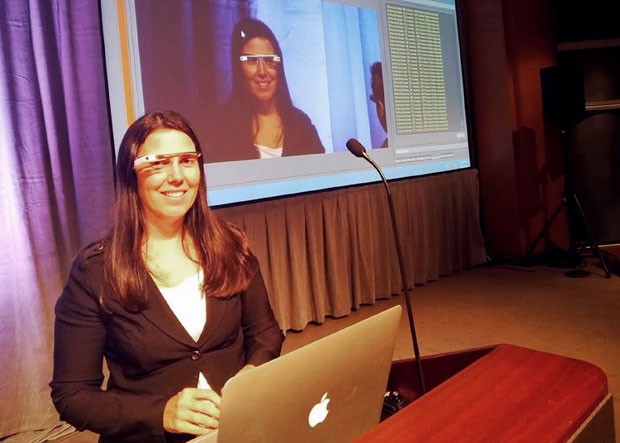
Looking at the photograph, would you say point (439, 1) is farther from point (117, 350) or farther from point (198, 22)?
point (117, 350)

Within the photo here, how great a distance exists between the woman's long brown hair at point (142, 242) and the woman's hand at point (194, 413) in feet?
0.82

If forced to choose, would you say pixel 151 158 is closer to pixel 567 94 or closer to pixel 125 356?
pixel 125 356

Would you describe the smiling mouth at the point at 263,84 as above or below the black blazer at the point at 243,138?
above

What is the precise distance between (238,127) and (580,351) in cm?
226

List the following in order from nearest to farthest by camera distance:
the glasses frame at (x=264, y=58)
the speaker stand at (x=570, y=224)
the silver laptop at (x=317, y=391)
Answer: the silver laptop at (x=317, y=391)
the glasses frame at (x=264, y=58)
the speaker stand at (x=570, y=224)

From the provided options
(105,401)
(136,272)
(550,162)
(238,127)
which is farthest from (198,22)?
(550,162)

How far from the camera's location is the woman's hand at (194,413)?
1.05 metres

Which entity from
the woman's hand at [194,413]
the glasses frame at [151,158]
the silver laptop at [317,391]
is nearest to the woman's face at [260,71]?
the glasses frame at [151,158]

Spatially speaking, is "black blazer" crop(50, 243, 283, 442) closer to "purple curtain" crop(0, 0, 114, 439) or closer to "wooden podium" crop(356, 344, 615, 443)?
"wooden podium" crop(356, 344, 615, 443)

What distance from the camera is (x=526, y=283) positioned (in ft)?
14.8

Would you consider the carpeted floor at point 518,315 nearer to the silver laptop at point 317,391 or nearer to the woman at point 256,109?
the woman at point 256,109

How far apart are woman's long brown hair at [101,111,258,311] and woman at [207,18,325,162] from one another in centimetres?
167

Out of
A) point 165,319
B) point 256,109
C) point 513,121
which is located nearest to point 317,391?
point 165,319

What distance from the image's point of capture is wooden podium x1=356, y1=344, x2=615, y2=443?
0.87m
